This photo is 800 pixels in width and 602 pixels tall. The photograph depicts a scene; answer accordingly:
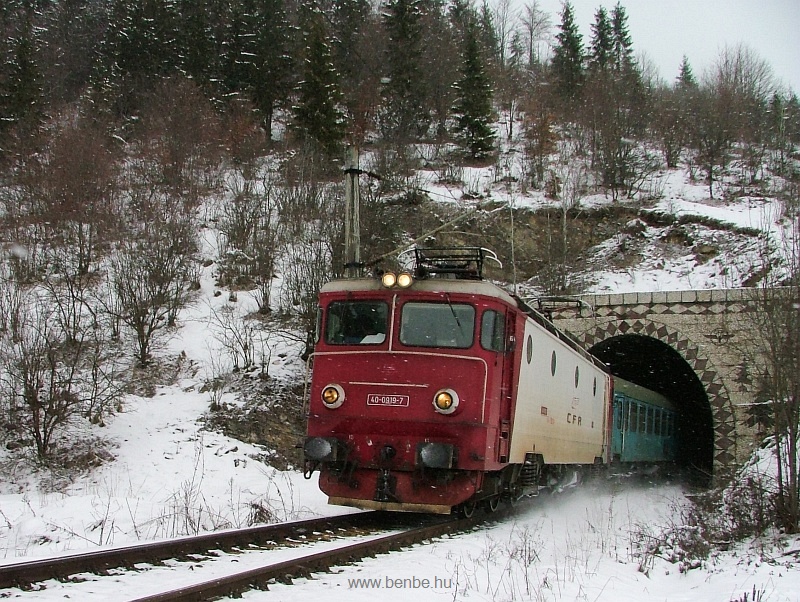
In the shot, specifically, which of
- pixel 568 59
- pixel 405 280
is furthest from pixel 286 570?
pixel 568 59

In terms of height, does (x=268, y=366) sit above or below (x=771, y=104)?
below

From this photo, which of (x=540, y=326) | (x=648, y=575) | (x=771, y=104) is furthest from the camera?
(x=771, y=104)

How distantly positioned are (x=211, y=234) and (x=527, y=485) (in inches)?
869

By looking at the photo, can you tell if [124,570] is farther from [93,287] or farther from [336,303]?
[93,287]

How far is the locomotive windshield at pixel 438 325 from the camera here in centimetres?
959

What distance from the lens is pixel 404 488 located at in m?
9.43

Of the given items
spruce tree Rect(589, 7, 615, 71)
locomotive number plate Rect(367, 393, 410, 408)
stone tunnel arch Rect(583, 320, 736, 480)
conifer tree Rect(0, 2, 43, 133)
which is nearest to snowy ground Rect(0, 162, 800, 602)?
locomotive number plate Rect(367, 393, 410, 408)

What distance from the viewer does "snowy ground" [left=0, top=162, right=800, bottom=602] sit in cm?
644

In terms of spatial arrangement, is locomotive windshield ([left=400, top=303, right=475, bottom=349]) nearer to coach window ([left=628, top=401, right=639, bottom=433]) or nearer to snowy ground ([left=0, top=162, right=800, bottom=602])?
snowy ground ([left=0, top=162, right=800, bottom=602])

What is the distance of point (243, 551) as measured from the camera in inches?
297

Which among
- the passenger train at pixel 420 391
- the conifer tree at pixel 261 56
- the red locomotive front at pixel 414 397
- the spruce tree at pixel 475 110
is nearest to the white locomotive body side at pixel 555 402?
the passenger train at pixel 420 391

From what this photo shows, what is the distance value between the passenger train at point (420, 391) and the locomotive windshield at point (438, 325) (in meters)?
0.01

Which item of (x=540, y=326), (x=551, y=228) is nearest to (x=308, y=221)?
(x=551, y=228)

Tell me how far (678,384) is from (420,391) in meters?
25.2
